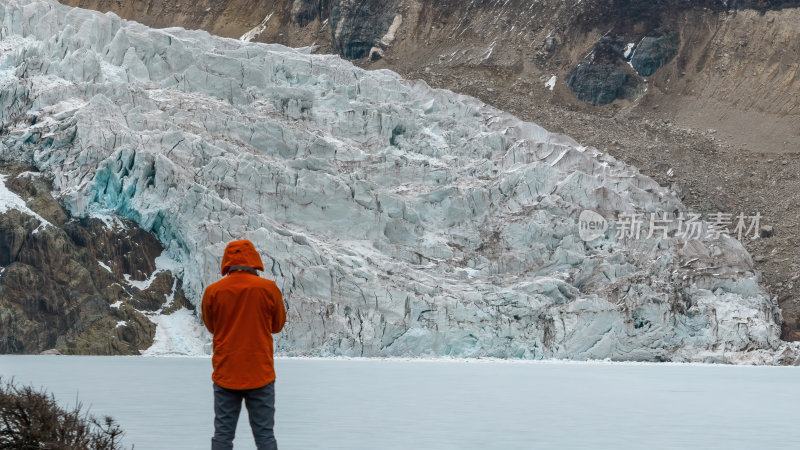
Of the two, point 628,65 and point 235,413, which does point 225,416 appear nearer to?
point 235,413

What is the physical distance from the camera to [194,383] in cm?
1620

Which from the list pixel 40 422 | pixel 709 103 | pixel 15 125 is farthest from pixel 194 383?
pixel 709 103

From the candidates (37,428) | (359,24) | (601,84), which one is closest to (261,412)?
(37,428)

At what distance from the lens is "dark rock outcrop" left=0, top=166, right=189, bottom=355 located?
2770cm

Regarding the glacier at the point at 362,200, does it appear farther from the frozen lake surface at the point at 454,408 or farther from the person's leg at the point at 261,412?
the person's leg at the point at 261,412

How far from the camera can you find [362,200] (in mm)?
33312

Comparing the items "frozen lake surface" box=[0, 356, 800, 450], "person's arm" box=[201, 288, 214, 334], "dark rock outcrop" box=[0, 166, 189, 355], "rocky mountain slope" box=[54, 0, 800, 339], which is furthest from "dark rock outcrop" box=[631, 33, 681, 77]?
"person's arm" box=[201, 288, 214, 334]

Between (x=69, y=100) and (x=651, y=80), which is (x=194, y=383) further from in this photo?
(x=651, y=80)

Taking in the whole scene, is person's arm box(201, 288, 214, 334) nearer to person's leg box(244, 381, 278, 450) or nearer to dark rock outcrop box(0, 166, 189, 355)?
person's leg box(244, 381, 278, 450)

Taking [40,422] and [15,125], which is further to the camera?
[15,125]

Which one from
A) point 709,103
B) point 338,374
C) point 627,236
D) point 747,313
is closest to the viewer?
point 338,374

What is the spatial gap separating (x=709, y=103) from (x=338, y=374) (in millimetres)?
38832

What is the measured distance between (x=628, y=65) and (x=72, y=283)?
129 feet

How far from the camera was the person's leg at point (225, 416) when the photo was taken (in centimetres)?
490
